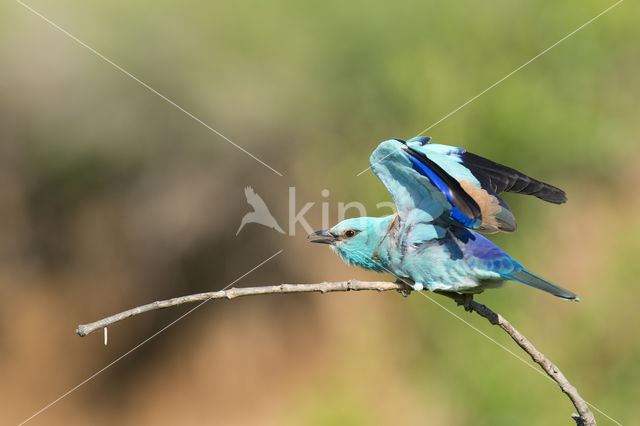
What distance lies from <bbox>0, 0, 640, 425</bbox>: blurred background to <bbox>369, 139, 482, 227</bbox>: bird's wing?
331cm

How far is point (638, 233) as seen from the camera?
7016mm

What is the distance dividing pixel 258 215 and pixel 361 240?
3.70 meters

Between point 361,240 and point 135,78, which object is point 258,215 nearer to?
point 135,78

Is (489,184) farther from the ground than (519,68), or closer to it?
closer to it

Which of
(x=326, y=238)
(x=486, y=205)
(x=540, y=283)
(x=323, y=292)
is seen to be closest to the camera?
(x=323, y=292)

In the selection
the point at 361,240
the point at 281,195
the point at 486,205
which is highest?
the point at 281,195

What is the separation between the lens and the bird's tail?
2871 millimetres

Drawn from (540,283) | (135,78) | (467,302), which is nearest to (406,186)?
(467,302)

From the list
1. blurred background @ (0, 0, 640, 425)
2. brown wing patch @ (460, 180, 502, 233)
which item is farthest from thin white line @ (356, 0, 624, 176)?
brown wing patch @ (460, 180, 502, 233)

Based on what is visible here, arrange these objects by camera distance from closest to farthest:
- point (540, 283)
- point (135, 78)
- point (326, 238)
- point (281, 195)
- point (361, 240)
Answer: point (540, 283) → point (361, 240) → point (326, 238) → point (135, 78) → point (281, 195)

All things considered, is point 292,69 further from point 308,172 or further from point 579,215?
point 579,215

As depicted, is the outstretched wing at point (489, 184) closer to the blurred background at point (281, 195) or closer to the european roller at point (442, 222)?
the european roller at point (442, 222)

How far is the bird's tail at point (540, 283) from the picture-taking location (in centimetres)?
287

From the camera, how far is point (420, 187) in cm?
316
